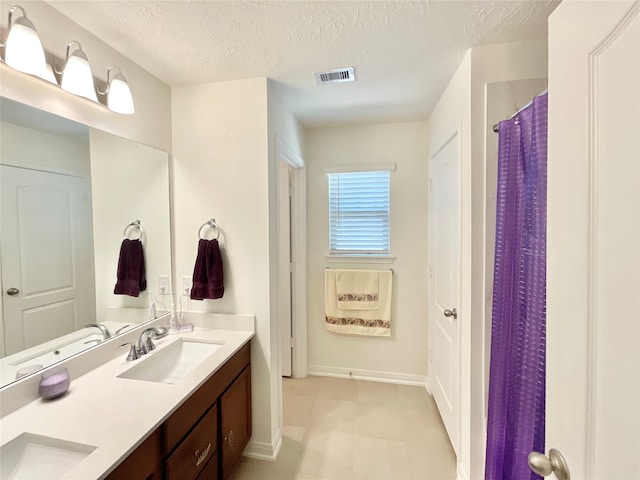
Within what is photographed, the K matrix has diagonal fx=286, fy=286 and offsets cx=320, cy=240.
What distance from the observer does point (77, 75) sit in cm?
120

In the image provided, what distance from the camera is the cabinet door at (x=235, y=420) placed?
146 centimetres

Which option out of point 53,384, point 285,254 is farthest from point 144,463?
point 285,254

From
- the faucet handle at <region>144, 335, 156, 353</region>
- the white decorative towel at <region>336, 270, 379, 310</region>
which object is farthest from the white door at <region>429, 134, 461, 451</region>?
the faucet handle at <region>144, 335, 156, 353</region>

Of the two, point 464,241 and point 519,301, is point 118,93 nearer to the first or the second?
point 464,241

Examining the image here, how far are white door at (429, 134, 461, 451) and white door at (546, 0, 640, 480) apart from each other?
979mm

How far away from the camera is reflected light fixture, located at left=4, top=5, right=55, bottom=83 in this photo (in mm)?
989

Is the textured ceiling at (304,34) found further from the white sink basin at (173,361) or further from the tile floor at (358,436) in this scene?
the tile floor at (358,436)

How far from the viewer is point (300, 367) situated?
2748 millimetres

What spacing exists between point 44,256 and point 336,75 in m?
1.68

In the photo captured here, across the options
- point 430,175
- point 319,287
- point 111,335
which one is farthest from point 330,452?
point 430,175

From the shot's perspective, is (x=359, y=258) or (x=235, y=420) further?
(x=359, y=258)

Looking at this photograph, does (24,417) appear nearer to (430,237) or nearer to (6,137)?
(6,137)

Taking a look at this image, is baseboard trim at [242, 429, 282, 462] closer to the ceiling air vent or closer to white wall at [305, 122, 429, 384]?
white wall at [305, 122, 429, 384]

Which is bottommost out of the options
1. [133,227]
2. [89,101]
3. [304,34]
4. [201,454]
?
[201,454]
